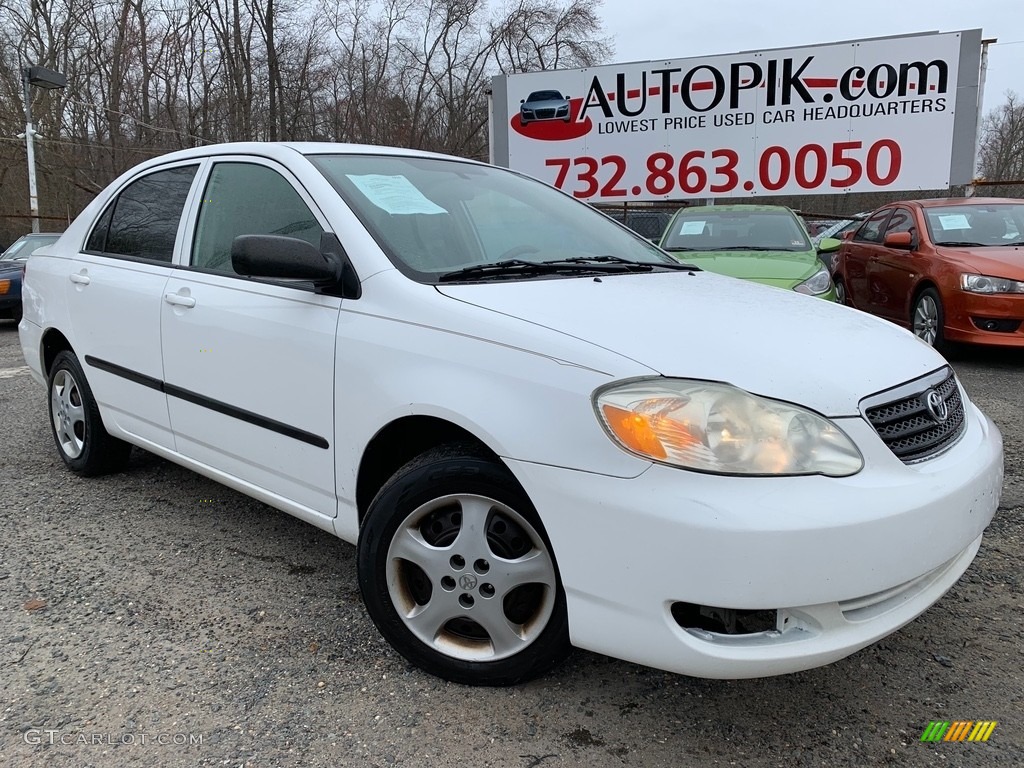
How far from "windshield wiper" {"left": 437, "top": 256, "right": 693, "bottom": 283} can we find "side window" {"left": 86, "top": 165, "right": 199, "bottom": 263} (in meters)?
1.49

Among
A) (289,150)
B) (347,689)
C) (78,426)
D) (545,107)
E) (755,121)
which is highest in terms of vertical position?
(545,107)

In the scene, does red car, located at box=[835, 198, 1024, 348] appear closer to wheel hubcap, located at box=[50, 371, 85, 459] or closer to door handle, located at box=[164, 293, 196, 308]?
door handle, located at box=[164, 293, 196, 308]

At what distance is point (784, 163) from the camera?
36.3 ft

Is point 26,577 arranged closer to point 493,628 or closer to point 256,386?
point 256,386

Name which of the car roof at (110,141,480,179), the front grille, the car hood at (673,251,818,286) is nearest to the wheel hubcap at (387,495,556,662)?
the front grille

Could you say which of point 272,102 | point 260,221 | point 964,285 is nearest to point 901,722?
point 260,221

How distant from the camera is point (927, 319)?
660cm

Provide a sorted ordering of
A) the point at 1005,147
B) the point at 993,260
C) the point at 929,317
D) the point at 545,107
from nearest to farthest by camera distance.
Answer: the point at 993,260, the point at 929,317, the point at 545,107, the point at 1005,147

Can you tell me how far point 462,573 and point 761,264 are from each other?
4.67 meters

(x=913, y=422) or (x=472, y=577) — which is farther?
(x=472, y=577)

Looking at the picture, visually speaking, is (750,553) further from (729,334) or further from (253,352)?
(253,352)

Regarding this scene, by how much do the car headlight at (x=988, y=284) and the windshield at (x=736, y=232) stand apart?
1.26 m

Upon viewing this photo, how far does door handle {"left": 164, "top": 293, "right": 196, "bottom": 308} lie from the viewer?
283cm

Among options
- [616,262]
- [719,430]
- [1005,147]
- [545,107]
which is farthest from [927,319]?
[1005,147]
